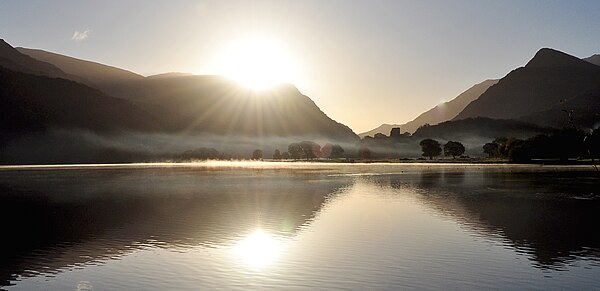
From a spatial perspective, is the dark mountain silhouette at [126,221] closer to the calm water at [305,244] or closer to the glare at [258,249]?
the calm water at [305,244]

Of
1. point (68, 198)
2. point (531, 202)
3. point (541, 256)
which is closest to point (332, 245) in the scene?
point (541, 256)

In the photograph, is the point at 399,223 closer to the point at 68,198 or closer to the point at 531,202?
the point at 531,202

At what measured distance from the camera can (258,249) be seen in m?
45.7

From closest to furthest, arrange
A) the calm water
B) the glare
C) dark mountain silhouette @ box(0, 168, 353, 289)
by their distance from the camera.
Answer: the calm water → the glare → dark mountain silhouette @ box(0, 168, 353, 289)

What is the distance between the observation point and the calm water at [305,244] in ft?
114

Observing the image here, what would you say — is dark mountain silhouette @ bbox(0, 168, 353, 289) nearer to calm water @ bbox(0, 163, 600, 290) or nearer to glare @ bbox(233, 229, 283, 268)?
calm water @ bbox(0, 163, 600, 290)

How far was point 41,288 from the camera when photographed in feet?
109

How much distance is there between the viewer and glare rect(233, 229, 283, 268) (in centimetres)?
4099

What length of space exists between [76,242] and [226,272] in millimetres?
20539

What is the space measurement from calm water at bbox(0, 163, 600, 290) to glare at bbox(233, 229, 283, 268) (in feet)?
0.47

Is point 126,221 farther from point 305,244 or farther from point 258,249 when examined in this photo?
point 305,244

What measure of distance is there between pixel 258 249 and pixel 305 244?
433 centimetres

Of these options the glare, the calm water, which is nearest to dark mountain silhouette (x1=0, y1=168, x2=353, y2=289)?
the calm water

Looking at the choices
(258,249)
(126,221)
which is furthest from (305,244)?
(126,221)
